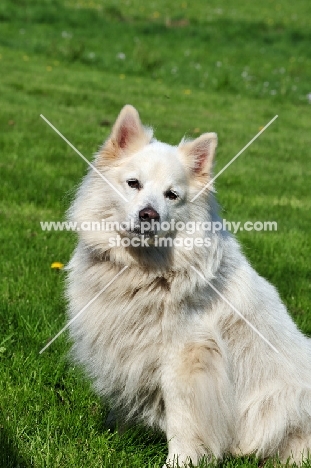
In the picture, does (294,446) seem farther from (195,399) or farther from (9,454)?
(9,454)

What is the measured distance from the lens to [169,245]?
11.6 ft

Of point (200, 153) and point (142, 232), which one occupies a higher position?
point (200, 153)

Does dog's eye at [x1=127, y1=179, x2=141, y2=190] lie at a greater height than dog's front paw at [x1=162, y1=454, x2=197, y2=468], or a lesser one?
greater

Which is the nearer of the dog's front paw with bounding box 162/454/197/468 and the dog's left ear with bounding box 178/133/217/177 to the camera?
the dog's front paw with bounding box 162/454/197/468

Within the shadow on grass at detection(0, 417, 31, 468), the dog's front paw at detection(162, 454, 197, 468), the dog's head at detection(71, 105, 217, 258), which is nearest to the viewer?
the shadow on grass at detection(0, 417, 31, 468)

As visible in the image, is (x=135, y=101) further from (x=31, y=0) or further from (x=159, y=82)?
(x=31, y=0)

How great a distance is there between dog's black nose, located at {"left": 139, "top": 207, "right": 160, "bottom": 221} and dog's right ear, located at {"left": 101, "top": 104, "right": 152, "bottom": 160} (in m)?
0.48

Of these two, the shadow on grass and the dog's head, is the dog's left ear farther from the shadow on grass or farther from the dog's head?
the shadow on grass

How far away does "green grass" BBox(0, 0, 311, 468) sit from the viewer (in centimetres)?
365

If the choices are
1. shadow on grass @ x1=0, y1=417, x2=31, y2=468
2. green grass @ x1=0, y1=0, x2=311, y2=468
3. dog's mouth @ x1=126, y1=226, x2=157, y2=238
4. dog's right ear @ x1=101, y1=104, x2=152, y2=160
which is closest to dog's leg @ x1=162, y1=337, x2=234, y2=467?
green grass @ x1=0, y1=0, x2=311, y2=468

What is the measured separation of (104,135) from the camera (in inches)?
372

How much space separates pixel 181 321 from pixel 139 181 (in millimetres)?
778

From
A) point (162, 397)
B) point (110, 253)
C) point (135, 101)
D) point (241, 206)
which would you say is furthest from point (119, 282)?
point (135, 101)

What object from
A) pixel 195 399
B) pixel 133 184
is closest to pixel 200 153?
pixel 133 184
